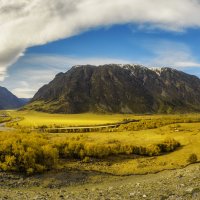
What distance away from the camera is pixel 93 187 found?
124 ft

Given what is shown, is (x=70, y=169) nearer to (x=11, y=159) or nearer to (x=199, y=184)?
(x=11, y=159)

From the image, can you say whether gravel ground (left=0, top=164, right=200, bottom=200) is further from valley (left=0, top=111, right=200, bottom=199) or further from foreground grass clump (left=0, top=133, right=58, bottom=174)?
foreground grass clump (left=0, top=133, right=58, bottom=174)

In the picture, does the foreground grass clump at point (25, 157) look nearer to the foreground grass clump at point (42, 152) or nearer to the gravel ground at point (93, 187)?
the foreground grass clump at point (42, 152)

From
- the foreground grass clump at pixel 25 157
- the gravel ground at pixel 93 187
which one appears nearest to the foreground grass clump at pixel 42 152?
the foreground grass clump at pixel 25 157

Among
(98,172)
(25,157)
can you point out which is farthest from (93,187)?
(25,157)

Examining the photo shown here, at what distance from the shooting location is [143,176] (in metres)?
44.8

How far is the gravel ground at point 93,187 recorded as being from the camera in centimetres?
3044

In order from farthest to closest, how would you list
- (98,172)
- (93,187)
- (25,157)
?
(98,172), (25,157), (93,187)

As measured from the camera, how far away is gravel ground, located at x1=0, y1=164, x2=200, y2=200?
30.4 m

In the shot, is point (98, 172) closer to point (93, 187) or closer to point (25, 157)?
point (93, 187)

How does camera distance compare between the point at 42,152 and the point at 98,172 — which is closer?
the point at 98,172

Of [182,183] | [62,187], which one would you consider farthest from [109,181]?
[182,183]

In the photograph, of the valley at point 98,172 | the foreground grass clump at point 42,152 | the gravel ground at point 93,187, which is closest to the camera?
the gravel ground at point 93,187

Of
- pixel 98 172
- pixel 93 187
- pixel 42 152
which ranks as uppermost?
pixel 42 152
